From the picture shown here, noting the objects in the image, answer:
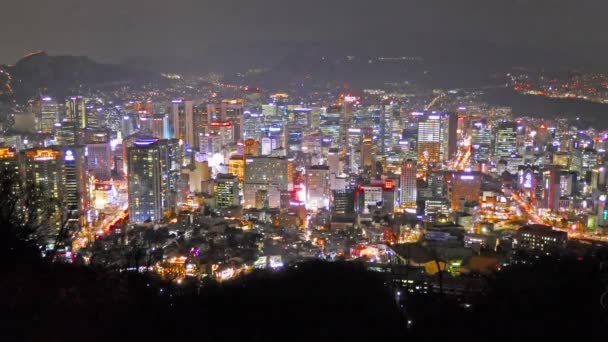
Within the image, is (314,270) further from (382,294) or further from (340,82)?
(340,82)

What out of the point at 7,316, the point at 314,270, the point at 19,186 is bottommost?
the point at 314,270

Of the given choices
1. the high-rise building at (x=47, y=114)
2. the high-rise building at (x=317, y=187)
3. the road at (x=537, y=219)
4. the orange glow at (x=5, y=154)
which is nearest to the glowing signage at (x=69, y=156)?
the orange glow at (x=5, y=154)

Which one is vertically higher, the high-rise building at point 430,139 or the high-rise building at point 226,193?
the high-rise building at point 430,139

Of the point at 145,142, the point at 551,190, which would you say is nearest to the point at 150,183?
the point at 145,142

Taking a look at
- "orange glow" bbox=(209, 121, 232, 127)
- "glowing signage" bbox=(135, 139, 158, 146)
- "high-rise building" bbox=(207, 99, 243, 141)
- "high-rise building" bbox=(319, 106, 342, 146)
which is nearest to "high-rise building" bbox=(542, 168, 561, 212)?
"high-rise building" bbox=(319, 106, 342, 146)

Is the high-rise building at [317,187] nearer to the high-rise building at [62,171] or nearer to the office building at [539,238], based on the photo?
the high-rise building at [62,171]

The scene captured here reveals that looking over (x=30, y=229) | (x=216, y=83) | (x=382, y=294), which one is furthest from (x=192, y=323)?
(x=216, y=83)

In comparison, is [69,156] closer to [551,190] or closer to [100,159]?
[100,159]
